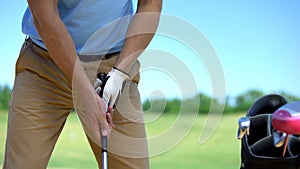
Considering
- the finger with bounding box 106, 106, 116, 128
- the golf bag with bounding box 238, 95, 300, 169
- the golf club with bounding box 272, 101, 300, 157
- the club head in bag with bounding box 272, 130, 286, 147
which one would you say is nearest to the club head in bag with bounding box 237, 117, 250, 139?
the golf bag with bounding box 238, 95, 300, 169

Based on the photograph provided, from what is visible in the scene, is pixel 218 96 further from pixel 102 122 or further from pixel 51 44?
pixel 51 44

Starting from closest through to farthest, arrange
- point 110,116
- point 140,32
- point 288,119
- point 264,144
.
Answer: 1. point 288,119
2. point 110,116
3. point 140,32
4. point 264,144

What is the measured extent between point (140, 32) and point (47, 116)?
32 centimetres

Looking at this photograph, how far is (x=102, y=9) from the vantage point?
155 cm

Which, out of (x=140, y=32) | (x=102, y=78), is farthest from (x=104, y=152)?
(x=140, y=32)

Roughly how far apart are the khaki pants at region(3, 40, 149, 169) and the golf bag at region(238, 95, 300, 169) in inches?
11.8

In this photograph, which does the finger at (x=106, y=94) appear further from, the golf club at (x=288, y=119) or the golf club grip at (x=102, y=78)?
the golf club at (x=288, y=119)

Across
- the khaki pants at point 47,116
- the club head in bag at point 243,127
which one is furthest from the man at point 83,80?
the club head in bag at point 243,127

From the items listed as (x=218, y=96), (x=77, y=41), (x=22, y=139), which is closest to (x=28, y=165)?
(x=22, y=139)

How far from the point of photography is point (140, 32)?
1517 mm

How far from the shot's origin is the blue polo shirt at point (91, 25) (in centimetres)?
154

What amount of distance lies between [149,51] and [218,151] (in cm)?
332

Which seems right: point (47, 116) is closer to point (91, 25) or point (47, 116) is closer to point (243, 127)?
point (91, 25)

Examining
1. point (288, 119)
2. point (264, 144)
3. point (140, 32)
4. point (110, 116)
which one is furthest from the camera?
point (264, 144)
